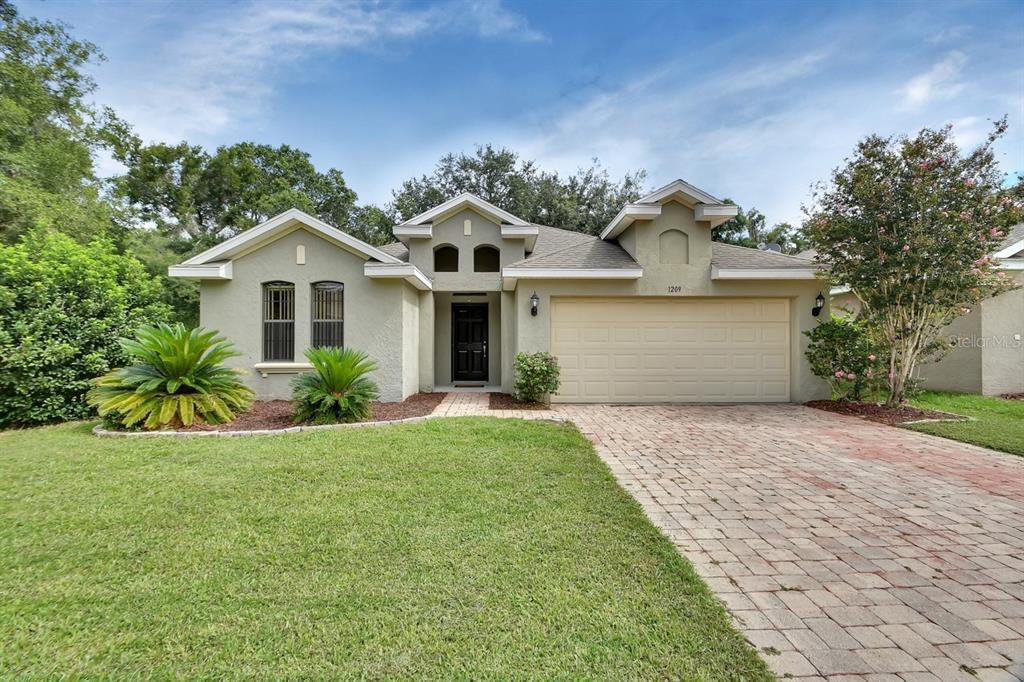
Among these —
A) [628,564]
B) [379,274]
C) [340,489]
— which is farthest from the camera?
[379,274]

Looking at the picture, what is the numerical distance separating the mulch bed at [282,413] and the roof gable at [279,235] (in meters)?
3.29

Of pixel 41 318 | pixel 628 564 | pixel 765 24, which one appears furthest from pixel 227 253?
pixel 765 24

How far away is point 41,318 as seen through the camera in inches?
319

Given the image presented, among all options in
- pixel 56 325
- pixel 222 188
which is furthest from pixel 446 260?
pixel 222 188

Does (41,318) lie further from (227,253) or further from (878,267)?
(878,267)

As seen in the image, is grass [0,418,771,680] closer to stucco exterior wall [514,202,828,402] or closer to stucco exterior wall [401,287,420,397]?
stucco exterior wall [401,287,420,397]

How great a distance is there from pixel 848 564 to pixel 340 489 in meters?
4.47

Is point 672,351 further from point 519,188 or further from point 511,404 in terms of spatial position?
point 519,188

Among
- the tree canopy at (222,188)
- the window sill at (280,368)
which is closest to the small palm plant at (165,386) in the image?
the window sill at (280,368)

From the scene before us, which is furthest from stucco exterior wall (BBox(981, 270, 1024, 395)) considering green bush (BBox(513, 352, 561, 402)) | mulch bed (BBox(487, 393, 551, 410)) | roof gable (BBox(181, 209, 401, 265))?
roof gable (BBox(181, 209, 401, 265))

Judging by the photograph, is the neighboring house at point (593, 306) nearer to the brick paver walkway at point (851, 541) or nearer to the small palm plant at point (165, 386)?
the small palm plant at point (165, 386)

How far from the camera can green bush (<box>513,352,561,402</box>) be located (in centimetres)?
985

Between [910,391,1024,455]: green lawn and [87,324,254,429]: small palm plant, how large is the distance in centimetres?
1239

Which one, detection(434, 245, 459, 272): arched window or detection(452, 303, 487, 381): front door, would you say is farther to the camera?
detection(452, 303, 487, 381): front door
